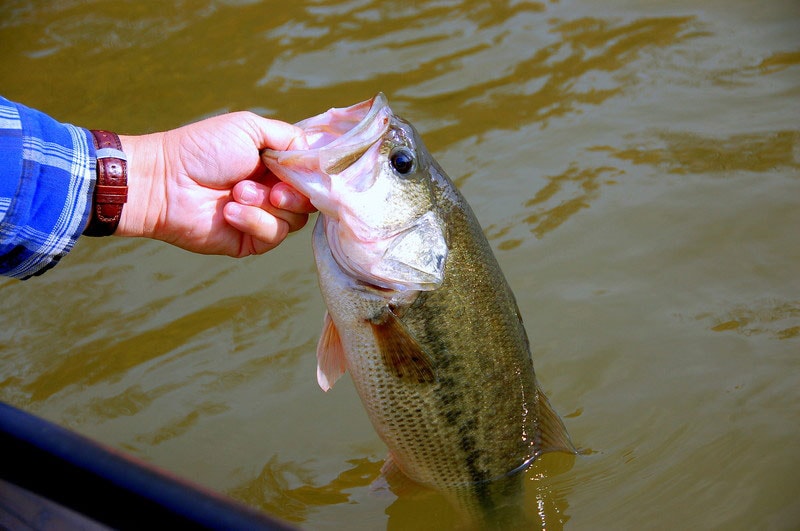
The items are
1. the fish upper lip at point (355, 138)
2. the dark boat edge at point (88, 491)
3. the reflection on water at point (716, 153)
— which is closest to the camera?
the dark boat edge at point (88, 491)

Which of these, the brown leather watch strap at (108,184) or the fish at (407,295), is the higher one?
the brown leather watch strap at (108,184)

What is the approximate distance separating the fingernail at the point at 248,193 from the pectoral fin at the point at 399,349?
62cm

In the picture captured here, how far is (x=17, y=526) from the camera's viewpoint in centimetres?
137

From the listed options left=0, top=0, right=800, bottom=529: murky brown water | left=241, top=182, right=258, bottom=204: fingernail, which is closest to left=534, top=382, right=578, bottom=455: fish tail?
left=0, top=0, right=800, bottom=529: murky brown water

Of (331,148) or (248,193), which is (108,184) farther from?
(331,148)

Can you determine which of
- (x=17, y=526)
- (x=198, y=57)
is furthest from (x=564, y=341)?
(x=198, y=57)

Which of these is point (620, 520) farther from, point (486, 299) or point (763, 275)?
point (763, 275)

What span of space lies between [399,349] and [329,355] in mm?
315

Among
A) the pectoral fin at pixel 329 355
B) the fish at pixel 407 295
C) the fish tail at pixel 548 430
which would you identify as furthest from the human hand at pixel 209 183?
the fish tail at pixel 548 430

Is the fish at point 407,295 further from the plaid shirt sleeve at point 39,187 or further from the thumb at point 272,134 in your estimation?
the plaid shirt sleeve at point 39,187

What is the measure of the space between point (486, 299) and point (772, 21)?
512cm

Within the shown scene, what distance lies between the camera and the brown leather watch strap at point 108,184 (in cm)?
271

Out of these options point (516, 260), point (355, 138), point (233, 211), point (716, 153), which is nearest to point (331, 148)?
point (355, 138)

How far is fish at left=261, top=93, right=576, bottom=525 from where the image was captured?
2607 mm
